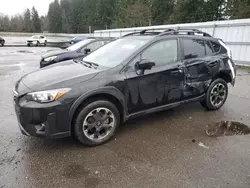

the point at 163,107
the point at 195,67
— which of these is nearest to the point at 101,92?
the point at 163,107

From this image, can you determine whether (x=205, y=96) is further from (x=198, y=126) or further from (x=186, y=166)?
(x=186, y=166)

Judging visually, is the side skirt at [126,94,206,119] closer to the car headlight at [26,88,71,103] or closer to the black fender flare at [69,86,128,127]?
the black fender flare at [69,86,128,127]

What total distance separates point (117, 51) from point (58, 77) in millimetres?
1287

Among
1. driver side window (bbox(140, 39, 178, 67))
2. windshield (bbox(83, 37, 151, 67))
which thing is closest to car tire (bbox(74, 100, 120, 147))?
windshield (bbox(83, 37, 151, 67))

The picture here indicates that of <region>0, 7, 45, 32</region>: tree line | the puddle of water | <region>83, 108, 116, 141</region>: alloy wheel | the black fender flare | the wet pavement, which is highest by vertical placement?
<region>0, 7, 45, 32</region>: tree line

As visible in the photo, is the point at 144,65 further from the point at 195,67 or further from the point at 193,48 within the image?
the point at 193,48

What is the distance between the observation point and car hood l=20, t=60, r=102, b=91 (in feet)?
10.1

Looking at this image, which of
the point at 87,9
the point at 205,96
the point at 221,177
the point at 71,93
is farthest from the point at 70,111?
the point at 87,9

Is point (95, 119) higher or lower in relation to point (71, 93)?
lower

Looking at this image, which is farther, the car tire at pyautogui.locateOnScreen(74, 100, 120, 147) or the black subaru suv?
the car tire at pyautogui.locateOnScreen(74, 100, 120, 147)

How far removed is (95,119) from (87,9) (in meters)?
66.6

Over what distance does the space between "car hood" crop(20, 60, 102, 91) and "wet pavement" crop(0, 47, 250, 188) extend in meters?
0.96

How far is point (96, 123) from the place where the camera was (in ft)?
11.0

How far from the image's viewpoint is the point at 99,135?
3424 mm
